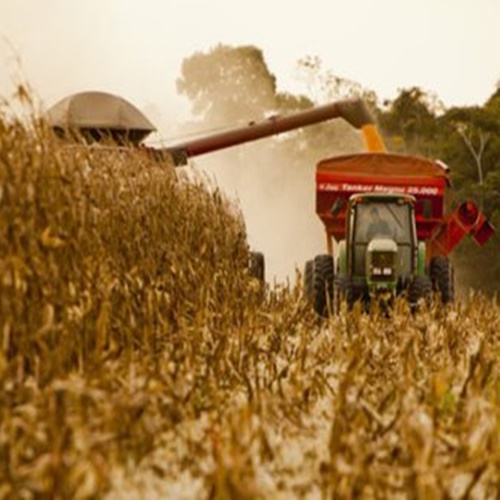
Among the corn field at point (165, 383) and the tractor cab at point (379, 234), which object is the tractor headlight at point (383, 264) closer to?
the tractor cab at point (379, 234)

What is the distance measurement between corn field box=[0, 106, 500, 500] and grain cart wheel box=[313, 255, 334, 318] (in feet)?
14.2

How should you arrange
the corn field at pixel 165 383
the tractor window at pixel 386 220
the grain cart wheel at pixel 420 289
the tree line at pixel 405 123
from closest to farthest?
the corn field at pixel 165 383
the grain cart wheel at pixel 420 289
the tractor window at pixel 386 220
the tree line at pixel 405 123

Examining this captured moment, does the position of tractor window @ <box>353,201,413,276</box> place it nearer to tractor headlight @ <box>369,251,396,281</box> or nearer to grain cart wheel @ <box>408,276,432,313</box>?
tractor headlight @ <box>369,251,396,281</box>

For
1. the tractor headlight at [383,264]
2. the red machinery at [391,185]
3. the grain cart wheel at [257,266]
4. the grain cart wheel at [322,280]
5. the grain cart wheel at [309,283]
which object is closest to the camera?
the tractor headlight at [383,264]

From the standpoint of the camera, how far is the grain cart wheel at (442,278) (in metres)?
13.5

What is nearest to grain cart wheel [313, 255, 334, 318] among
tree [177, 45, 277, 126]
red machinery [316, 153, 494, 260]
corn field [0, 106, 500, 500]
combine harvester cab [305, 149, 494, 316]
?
combine harvester cab [305, 149, 494, 316]

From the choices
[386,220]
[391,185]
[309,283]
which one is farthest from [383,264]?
[391,185]

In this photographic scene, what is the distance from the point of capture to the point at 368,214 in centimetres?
1286

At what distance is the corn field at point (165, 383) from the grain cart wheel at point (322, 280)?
4.33m

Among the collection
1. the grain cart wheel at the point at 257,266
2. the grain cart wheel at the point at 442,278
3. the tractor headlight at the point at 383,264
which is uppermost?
the tractor headlight at the point at 383,264

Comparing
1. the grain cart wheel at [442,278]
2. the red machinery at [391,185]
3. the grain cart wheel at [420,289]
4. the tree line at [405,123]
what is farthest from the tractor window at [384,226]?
the tree line at [405,123]

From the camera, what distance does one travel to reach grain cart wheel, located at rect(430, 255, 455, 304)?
532 inches

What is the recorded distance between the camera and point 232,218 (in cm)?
1143

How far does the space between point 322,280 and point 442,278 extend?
1459mm
